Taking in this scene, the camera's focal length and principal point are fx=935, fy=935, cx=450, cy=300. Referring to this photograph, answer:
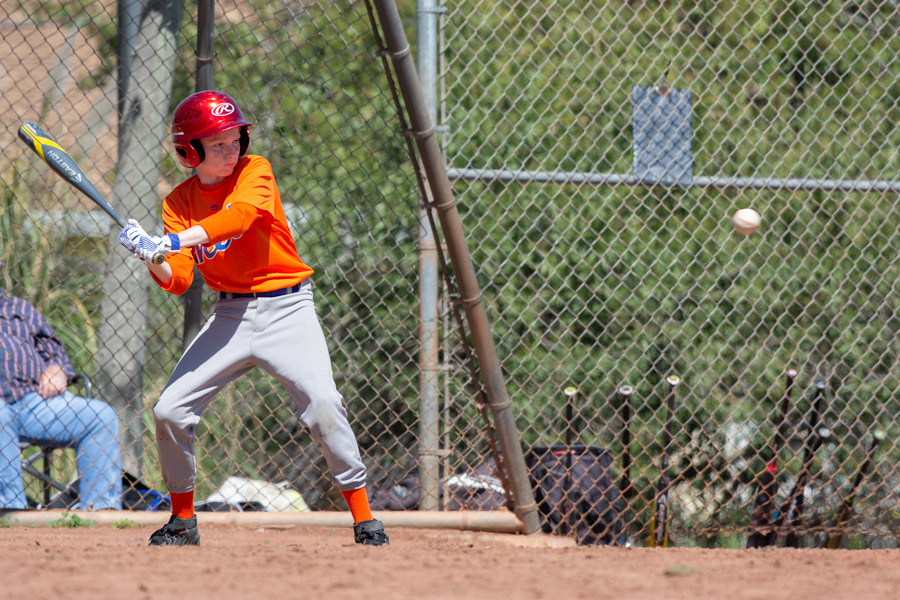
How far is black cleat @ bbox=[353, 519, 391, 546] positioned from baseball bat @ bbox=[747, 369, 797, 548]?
6.21 ft

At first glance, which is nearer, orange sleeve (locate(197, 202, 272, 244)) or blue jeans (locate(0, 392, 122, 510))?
orange sleeve (locate(197, 202, 272, 244))

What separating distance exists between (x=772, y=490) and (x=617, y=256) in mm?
1399

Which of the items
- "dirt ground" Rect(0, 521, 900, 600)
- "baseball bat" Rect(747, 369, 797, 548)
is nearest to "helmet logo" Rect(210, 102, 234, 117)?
"dirt ground" Rect(0, 521, 900, 600)

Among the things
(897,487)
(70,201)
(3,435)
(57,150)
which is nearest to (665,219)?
(897,487)

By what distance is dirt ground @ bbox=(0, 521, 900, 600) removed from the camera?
Answer: 2160 mm

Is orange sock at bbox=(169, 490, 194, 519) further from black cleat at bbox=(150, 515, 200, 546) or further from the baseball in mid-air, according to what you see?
the baseball in mid-air

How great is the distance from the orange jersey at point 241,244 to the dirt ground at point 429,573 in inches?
34.8

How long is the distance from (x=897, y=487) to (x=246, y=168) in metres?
3.32

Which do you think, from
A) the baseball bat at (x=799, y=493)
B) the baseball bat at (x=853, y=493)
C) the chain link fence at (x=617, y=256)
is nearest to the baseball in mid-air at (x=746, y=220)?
the chain link fence at (x=617, y=256)

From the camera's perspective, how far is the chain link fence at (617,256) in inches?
183

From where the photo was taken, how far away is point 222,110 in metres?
3.11

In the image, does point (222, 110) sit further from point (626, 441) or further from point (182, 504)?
point (626, 441)

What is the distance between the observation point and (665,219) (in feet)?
15.7

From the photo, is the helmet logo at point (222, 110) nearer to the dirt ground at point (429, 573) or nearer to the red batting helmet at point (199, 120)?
the red batting helmet at point (199, 120)
